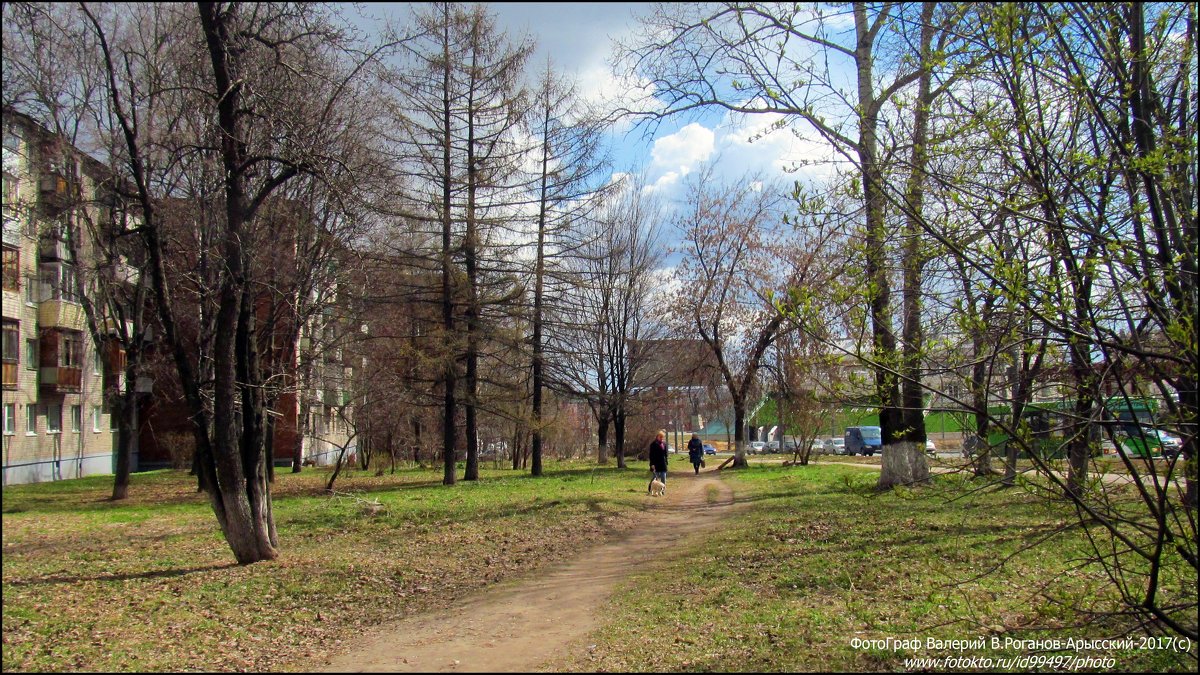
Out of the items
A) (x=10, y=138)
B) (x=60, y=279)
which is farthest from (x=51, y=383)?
(x=10, y=138)

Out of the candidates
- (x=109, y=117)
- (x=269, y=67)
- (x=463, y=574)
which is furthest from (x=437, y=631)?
(x=109, y=117)

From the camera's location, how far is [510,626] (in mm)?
7363

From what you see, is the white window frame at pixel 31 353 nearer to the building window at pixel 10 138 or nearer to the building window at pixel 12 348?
the building window at pixel 12 348

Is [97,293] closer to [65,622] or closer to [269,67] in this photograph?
[269,67]

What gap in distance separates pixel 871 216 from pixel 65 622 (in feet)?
26.8

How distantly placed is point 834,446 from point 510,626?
52.7 metres

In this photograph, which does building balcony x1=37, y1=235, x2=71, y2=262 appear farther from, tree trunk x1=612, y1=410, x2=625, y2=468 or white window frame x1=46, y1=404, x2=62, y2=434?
tree trunk x1=612, y1=410, x2=625, y2=468

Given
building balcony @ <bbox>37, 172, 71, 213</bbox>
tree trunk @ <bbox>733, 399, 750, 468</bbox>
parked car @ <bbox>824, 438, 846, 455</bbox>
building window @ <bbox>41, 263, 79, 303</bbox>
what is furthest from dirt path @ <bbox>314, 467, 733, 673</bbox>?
parked car @ <bbox>824, 438, 846, 455</bbox>

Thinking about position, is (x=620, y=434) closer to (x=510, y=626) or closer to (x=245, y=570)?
(x=245, y=570)

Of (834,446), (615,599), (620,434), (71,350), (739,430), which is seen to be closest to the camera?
(615,599)

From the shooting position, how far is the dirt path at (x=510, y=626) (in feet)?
20.4

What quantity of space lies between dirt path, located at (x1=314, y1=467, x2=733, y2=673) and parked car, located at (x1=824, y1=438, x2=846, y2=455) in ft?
147

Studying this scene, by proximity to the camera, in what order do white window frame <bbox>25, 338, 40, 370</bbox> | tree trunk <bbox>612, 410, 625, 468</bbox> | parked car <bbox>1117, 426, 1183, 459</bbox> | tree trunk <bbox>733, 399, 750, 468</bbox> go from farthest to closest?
tree trunk <bbox>612, 410, 625, 468</bbox>
tree trunk <bbox>733, 399, 750, 468</bbox>
white window frame <bbox>25, 338, 40, 370</bbox>
parked car <bbox>1117, 426, 1183, 459</bbox>

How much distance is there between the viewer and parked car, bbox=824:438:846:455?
54125mm
